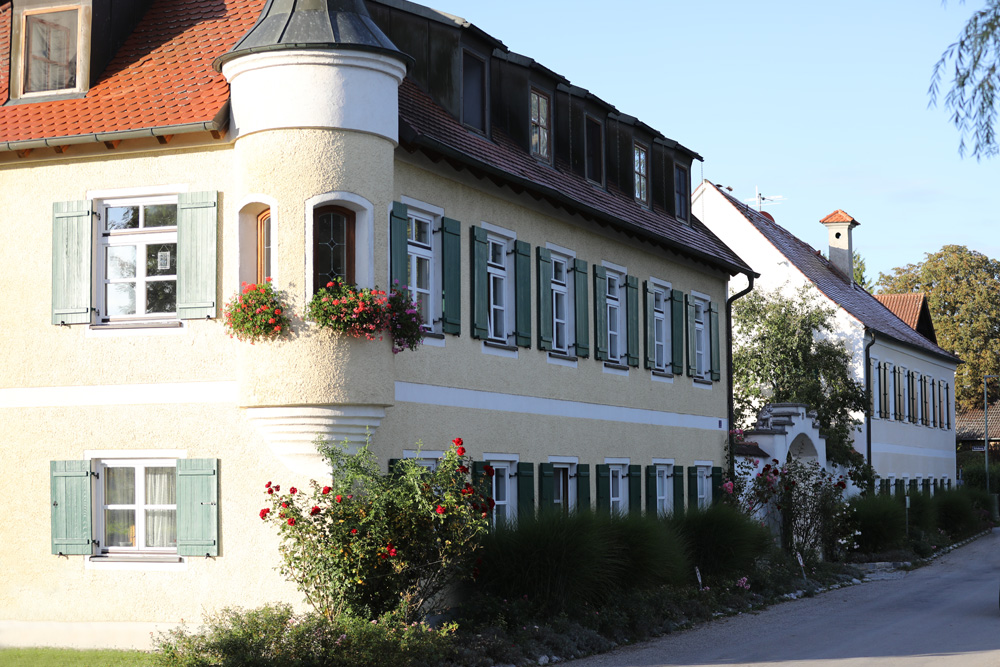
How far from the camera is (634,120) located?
2430 cm

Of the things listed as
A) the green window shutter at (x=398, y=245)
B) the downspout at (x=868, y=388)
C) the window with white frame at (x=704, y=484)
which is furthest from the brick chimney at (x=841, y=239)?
the green window shutter at (x=398, y=245)

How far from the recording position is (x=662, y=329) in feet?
80.4

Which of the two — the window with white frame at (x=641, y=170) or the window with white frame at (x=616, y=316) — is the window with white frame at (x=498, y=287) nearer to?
the window with white frame at (x=616, y=316)

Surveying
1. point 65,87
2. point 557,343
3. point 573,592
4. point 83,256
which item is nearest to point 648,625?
point 573,592

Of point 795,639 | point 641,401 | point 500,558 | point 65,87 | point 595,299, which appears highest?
point 65,87

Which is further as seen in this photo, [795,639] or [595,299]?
[595,299]

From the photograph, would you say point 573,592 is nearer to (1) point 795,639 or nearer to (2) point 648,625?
(2) point 648,625

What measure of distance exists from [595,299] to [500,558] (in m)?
6.44

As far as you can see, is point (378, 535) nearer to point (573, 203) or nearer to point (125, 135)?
point (125, 135)

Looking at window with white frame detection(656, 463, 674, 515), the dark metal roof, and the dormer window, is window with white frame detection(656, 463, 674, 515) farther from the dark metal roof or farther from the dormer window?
the dormer window

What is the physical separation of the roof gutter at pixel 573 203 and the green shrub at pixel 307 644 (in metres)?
5.66

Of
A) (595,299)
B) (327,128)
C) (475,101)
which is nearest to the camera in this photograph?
(327,128)

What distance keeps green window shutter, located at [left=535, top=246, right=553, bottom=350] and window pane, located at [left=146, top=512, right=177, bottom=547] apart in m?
6.12

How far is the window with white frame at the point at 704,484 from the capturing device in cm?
2564
